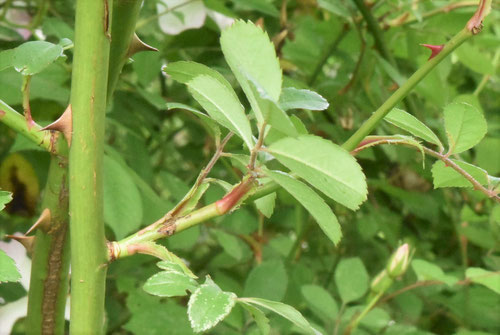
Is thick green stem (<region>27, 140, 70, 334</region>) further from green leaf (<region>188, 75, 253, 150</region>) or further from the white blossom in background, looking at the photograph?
the white blossom in background

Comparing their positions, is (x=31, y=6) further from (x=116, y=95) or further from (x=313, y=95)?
(x=313, y=95)

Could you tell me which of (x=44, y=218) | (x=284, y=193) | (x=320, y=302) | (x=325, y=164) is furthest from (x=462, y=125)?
(x=284, y=193)

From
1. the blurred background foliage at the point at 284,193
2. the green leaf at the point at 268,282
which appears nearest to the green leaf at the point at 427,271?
the blurred background foliage at the point at 284,193

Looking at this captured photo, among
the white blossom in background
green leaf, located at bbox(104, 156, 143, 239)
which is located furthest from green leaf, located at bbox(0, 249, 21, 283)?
the white blossom in background

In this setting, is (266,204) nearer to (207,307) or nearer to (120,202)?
(207,307)

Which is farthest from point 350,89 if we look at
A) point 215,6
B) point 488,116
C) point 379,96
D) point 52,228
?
point 52,228
